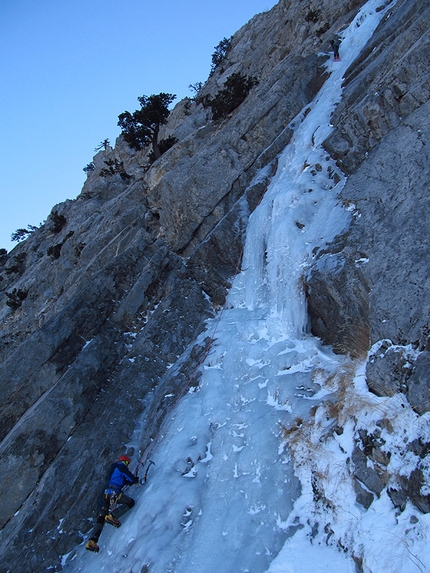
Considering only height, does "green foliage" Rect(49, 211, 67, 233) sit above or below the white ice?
above

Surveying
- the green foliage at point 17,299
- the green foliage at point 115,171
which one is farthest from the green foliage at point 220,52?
the green foliage at point 17,299

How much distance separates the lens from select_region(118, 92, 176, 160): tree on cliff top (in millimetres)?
24781

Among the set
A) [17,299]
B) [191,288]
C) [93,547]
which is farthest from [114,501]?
[17,299]

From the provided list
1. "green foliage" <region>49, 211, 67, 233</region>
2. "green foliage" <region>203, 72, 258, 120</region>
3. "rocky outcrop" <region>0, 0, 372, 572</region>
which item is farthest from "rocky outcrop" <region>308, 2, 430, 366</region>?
"green foliage" <region>49, 211, 67, 233</region>

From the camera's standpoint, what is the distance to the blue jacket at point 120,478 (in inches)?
309

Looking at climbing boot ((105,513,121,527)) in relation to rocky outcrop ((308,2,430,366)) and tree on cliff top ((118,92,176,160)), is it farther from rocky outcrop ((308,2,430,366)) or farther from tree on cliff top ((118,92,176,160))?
tree on cliff top ((118,92,176,160))

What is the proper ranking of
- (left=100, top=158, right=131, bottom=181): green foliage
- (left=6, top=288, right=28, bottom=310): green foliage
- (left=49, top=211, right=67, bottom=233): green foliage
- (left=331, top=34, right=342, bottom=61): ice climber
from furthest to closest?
(left=100, top=158, right=131, bottom=181): green foliage, (left=49, top=211, right=67, bottom=233): green foliage, (left=6, top=288, right=28, bottom=310): green foliage, (left=331, top=34, right=342, bottom=61): ice climber

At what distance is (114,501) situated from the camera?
302 inches

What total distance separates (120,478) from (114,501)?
0.41 metres

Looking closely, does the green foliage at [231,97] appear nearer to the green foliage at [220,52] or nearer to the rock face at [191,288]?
the rock face at [191,288]

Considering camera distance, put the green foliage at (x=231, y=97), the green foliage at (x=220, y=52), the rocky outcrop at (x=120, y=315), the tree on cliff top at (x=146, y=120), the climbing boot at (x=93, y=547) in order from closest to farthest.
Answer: the climbing boot at (x=93, y=547)
the rocky outcrop at (x=120, y=315)
the green foliage at (x=231, y=97)
the tree on cliff top at (x=146, y=120)
the green foliage at (x=220, y=52)

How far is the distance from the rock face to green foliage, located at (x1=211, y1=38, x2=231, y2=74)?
74.3 feet

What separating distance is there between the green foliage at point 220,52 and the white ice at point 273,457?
111 ft

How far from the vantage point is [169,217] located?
634 inches
